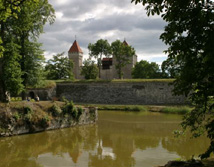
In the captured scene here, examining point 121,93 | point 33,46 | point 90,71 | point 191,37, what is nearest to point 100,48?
point 90,71

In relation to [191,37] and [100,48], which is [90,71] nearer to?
[100,48]

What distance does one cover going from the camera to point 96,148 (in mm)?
10203

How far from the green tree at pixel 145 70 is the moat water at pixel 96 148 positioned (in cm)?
3682

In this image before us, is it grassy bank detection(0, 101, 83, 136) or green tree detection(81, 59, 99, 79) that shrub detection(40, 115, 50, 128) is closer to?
grassy bank detection(0, 101, 83, 136)

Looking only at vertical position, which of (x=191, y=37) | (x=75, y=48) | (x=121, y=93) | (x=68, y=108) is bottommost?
(x=68, y=108)

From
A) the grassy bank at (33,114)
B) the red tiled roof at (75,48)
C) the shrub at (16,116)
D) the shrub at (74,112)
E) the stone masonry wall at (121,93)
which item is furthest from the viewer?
the red tiled roof at (75,48)

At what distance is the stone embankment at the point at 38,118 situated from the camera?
11945 millimetres

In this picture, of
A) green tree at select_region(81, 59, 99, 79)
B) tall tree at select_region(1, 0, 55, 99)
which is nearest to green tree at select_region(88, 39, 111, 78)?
green tree at select_region(81, 59, 99, 79)

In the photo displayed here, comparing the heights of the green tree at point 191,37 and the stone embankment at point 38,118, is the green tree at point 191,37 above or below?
above

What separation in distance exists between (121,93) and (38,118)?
66.6ft

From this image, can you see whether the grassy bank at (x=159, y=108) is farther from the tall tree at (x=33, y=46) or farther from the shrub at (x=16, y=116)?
the shrub at (x=16, y=116)

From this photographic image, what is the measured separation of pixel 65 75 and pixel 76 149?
3661 centimetres

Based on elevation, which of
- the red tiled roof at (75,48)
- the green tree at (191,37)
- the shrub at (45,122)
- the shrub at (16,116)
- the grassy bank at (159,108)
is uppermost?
the red tiled roof at (75,48)

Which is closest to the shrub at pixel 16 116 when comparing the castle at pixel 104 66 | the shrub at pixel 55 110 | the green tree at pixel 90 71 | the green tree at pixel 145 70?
the shrub at pixel 55 110
